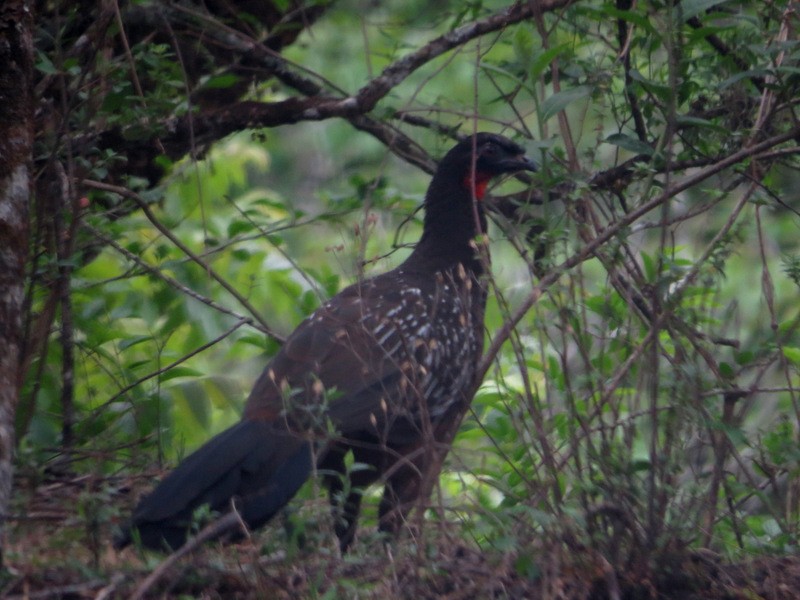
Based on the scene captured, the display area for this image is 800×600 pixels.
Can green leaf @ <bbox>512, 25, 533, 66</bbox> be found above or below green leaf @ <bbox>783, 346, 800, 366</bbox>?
above

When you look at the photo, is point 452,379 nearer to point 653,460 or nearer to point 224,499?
point 224,499

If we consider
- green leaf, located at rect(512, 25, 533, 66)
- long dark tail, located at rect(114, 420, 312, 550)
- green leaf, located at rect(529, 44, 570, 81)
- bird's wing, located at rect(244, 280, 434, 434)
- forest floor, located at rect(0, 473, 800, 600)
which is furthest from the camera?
bird's wing, located at rect(244, 280, 434, 434)

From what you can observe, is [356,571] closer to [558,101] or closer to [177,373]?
[177,373]

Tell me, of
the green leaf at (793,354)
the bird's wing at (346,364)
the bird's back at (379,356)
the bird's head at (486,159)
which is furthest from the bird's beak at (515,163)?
the green leaf at (793,354)

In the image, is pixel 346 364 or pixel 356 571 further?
pixel 346 364

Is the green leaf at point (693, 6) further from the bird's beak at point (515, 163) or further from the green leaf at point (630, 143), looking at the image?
the bird's beak at point (515, 163)

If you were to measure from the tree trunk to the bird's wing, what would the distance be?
1.12 metres

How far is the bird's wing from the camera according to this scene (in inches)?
152

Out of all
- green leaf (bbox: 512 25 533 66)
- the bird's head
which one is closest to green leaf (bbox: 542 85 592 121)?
green leaf (bbox: 512 25 533 66)

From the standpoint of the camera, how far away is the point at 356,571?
3125mm

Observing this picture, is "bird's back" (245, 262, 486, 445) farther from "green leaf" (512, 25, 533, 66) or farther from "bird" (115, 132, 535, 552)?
"green leaf" (512, 25, 533, 66)

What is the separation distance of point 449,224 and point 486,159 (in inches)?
13.9

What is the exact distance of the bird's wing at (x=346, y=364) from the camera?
3873mm

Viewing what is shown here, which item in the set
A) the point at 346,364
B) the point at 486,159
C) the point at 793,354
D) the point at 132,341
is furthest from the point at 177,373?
the point at 793,354
